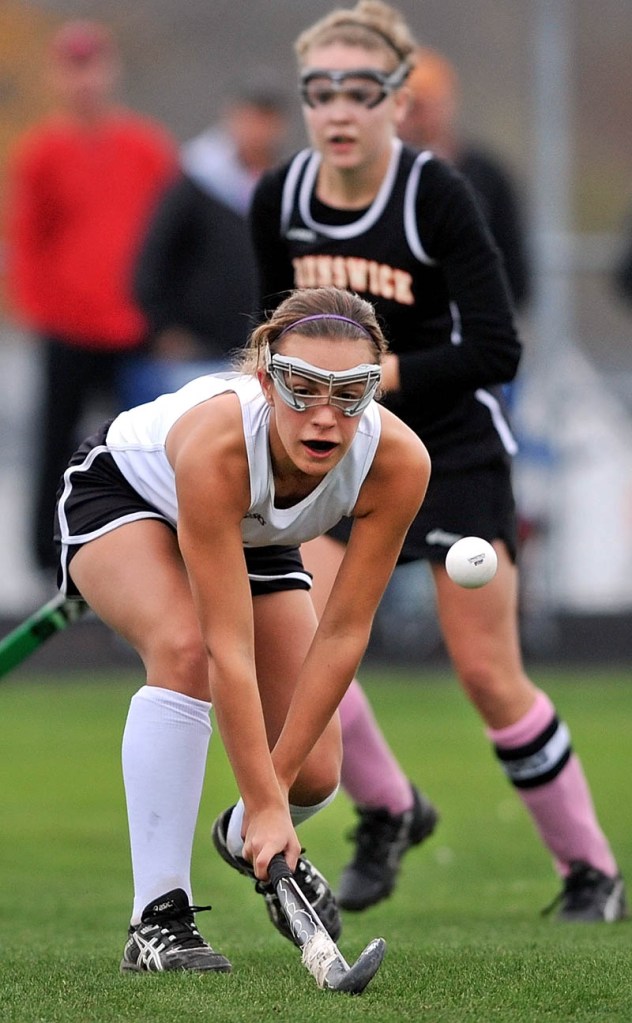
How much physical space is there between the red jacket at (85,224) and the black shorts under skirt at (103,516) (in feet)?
19.1

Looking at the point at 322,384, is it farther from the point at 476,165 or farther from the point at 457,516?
the point at 476,165

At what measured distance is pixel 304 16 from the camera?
11703 mm

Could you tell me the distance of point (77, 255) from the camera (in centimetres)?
1018

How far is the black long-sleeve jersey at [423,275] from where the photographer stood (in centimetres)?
482

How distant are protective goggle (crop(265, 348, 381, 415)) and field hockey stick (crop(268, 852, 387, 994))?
0.88 m

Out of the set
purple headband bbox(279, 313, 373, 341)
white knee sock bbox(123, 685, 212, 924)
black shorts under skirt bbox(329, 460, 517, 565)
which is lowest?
white knee sock bbox(123, 685, 212, 924)

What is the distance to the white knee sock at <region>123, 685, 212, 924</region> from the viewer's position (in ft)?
12.7

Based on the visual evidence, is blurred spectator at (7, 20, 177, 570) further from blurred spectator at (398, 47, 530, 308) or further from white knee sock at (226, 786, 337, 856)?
white knee sock at (226, 786, 337, 856)

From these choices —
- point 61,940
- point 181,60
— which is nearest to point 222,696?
point 61,940

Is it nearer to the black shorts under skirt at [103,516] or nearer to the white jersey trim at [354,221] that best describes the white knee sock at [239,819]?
the black shorts under skirt at [103,516]

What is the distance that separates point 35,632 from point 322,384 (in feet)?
4.60

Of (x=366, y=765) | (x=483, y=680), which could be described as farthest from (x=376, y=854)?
(x=483, y=680)

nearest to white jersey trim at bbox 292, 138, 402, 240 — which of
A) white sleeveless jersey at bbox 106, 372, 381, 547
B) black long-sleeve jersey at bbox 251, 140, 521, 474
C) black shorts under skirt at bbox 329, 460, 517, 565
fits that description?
black long-sleeve jersey at bbox 251, 140, 521, 474

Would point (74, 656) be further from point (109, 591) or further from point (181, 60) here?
point (109, 591)
